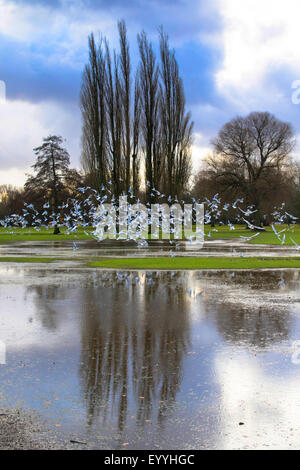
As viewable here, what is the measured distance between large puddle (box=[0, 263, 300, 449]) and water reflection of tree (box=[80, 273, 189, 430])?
16mm

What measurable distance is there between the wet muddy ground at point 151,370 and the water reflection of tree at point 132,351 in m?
0.02

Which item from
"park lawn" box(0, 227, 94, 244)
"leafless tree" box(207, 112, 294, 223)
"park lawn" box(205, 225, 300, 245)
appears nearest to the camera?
"park lawn" box(205, 225, 300, 245)

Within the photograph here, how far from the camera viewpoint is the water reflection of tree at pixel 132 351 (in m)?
5.01

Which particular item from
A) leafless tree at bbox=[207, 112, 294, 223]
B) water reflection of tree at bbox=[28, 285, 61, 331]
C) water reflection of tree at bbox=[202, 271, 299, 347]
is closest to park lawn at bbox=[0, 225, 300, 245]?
leafless tree at bbox=[207, 112, 294, 223]

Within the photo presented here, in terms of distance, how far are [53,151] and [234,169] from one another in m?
21.3

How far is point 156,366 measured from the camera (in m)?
6.16

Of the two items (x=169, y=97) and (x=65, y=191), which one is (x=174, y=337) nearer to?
(x=169, y=97)

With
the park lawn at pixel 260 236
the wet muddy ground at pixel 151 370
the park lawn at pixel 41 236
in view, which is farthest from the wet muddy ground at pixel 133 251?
the wet muddy ground at pixel 151 370

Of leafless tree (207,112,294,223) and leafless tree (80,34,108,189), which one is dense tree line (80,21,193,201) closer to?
leafless tree (80,34,108,189)

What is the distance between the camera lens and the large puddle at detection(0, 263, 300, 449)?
437 centimetres

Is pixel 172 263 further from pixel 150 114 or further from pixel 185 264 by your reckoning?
pixel 150 114

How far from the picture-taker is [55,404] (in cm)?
491

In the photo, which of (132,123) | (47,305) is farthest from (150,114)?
(47,305)

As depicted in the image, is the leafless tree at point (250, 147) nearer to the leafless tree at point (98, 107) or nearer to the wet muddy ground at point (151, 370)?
the leafless tree at point (98, 107)
